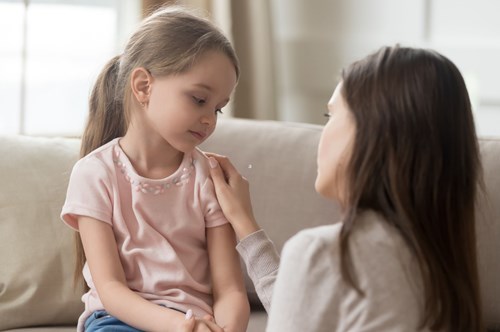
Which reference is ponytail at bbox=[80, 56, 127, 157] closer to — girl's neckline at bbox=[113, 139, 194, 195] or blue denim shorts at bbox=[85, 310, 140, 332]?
girl's neckline at bbox=[113, 139, 194, 195]

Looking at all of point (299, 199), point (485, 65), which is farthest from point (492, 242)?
point (485, 65)

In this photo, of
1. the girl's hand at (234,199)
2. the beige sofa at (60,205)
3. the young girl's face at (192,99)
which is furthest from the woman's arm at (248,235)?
the beige sofa at (60,205)

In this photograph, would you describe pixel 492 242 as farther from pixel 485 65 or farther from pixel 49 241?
pixel 485 65

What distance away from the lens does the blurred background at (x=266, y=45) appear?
3.17 m

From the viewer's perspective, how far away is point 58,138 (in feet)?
7.90

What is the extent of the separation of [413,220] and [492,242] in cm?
99

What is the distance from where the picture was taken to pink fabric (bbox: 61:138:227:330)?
5.88ft

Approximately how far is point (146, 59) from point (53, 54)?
4.81ft

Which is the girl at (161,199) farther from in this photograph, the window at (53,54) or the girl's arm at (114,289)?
the window at (53,54)

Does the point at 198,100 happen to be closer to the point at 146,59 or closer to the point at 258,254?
the point at 146,59

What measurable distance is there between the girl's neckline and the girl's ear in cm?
12

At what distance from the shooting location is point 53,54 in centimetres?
321

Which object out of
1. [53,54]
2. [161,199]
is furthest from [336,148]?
[53,54]

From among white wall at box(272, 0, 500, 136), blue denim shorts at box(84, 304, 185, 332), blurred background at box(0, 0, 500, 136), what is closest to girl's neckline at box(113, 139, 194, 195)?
blue denim shorts at box(84, 304, 185, 332)
